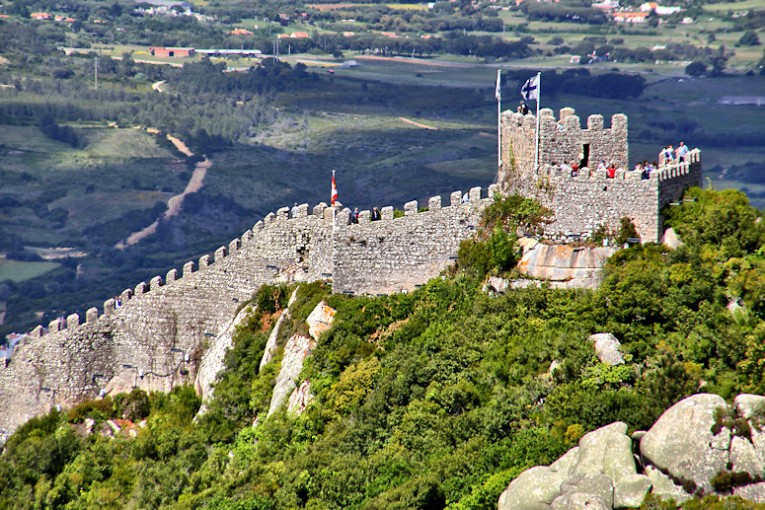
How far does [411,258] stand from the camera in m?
58.8

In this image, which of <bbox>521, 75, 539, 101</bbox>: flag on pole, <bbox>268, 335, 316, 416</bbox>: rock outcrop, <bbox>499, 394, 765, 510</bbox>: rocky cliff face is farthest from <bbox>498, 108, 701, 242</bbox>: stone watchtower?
<bbox>499, 394, 765, 510</bbox>: rocky cliff face

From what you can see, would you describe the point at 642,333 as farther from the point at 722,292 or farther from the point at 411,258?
the point at 411,258

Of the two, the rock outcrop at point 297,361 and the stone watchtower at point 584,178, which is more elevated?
the stone watchtower at point 584,178

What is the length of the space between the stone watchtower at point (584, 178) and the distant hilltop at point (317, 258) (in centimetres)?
3

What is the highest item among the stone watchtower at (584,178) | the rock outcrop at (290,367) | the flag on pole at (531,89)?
the flag on pole at (531,89)

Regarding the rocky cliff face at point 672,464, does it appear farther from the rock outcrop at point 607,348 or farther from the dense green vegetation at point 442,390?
the rock outcrop at point 607,348

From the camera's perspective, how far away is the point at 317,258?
203ft

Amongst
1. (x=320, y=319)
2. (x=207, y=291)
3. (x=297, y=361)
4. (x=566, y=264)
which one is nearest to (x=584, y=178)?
(x=566, y=264)

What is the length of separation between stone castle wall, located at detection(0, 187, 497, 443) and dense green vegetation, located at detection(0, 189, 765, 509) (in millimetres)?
1101

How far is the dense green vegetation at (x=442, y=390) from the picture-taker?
1873 inches

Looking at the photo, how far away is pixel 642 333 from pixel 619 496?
9.13m

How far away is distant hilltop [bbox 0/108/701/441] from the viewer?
56.0 meters

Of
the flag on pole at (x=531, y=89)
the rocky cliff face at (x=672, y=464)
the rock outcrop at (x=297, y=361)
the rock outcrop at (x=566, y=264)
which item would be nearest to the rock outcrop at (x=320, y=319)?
the rock outcrop at (x=297, y=361)

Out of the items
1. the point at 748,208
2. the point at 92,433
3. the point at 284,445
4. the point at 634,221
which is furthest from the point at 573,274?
the point at 92,433
